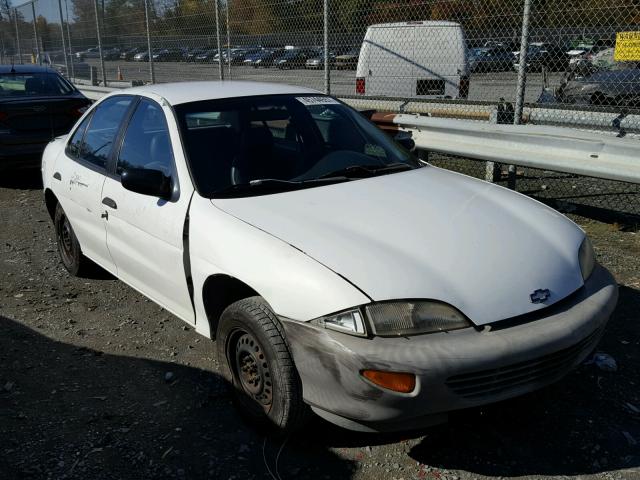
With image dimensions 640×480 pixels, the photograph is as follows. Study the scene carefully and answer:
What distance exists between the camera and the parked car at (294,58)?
916cm

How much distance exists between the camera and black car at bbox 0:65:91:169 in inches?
324

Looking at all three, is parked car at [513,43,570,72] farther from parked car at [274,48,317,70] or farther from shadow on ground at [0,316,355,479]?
shadow on ground at [0,316,355,479]

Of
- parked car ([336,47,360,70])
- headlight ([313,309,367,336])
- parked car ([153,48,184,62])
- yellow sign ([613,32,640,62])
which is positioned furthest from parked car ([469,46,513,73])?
parked car ([153,48,184,62])

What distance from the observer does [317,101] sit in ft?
14.0

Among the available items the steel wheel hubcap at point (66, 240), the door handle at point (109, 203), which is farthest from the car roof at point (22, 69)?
the door handle at point (109, 203)

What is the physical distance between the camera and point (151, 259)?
12.1 feet

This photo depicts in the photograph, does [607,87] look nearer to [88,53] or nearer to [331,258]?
[331,258]

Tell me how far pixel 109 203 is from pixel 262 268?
1.72m

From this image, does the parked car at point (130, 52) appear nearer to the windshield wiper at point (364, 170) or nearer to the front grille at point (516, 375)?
the windshield wiper at point (364, 170)

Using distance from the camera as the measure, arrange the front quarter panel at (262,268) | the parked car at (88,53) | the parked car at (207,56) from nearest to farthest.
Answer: the front quarter panel at (262,268) → the parked car at (207,56) → the parked car at (88,53)

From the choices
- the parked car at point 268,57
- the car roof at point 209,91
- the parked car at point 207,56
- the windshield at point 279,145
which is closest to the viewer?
the windshield at point 279,145

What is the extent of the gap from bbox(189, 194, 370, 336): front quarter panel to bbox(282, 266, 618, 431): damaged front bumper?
107 mm

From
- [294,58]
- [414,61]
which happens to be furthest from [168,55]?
[414,61]

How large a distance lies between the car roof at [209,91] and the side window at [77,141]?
631 millimetres
